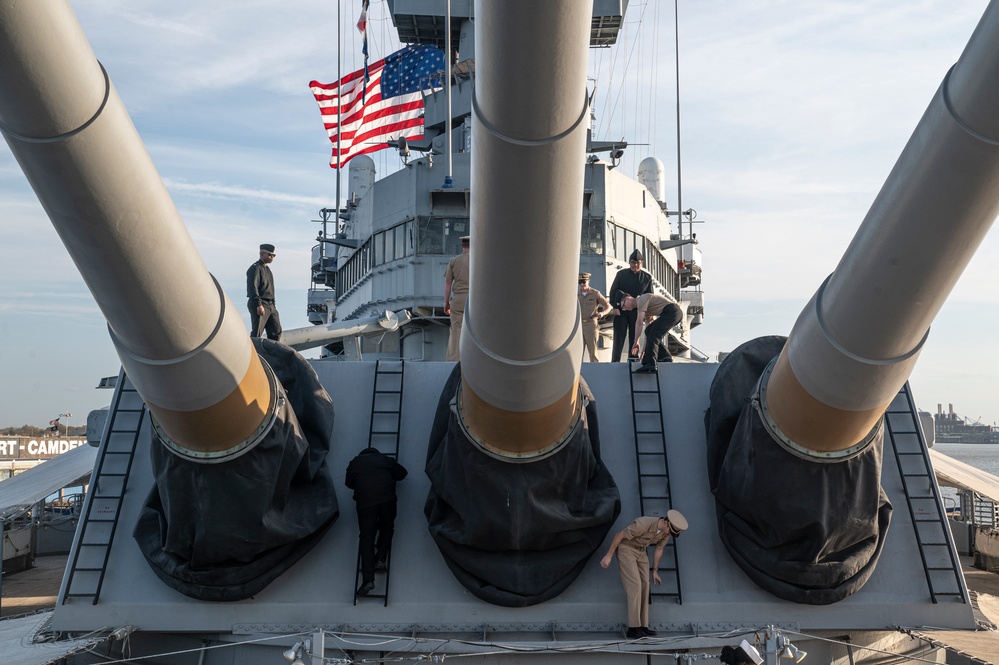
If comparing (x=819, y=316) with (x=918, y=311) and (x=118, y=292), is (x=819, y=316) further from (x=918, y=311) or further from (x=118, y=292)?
(x=118, y=292)

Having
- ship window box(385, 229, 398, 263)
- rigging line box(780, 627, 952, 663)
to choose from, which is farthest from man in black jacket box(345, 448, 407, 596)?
ship window box(385, 229, 398, 263)

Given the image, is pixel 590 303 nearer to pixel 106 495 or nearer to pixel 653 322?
pixel 653 322

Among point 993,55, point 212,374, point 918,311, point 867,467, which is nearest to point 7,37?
point 212,374

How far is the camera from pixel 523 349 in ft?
14.7

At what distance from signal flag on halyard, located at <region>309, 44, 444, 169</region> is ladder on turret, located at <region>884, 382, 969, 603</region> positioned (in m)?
11.2

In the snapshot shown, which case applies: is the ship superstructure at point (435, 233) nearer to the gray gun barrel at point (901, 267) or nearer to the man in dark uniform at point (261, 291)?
the man in dark uniform at point (261, 291)

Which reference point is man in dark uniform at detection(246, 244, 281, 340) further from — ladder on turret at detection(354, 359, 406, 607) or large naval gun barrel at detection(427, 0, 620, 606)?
large naval gun barrel at detection(427, 0, 620, 606)

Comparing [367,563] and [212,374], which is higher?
[212,374]

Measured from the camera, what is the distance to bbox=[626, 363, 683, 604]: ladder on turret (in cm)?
596

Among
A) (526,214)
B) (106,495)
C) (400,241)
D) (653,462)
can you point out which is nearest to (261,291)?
(106,495)

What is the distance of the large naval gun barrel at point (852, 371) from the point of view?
3912 millimetres

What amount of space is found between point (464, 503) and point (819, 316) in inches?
87.9

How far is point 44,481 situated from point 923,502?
10.3 m

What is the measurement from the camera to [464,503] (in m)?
5.64
